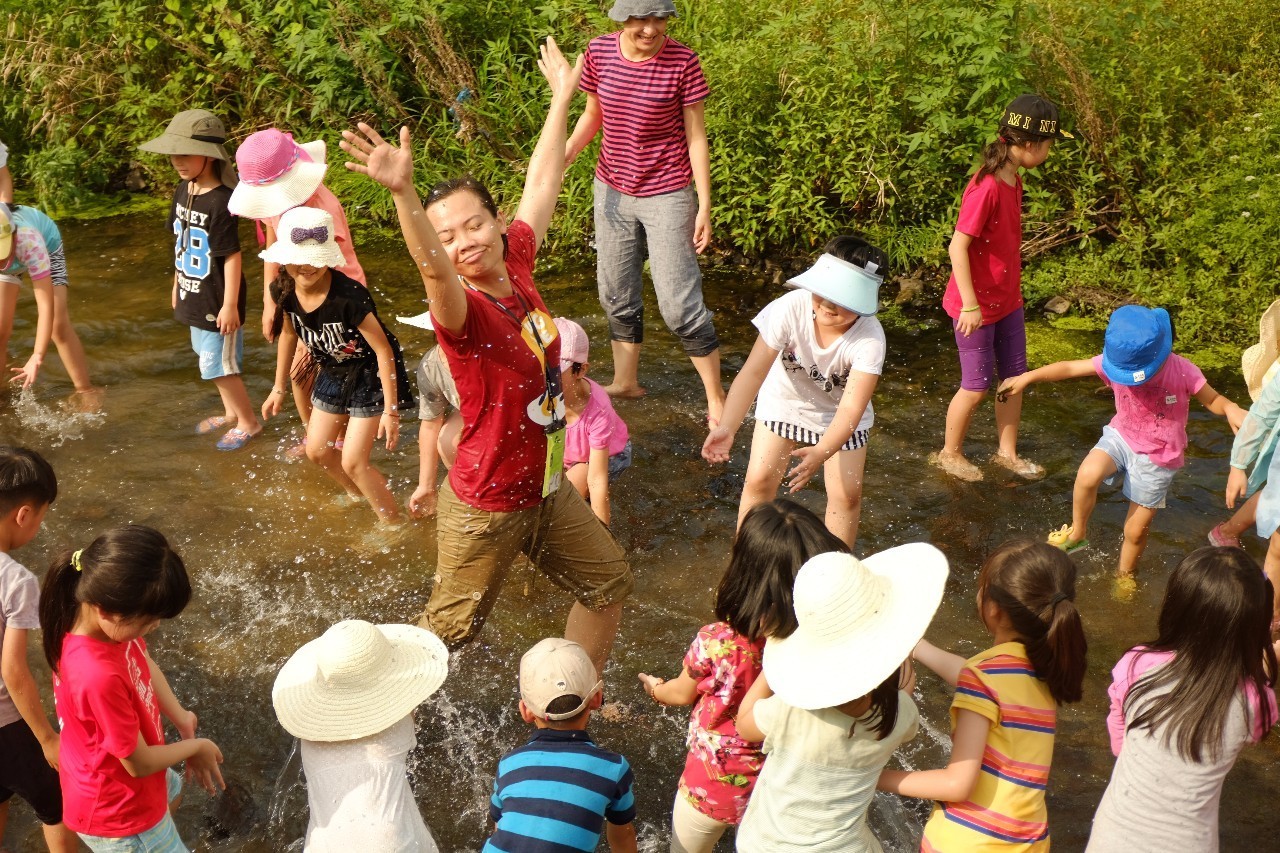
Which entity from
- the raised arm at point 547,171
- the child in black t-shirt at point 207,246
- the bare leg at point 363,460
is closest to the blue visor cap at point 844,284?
the raised arm at point 547,171

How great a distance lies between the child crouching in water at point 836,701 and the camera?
2861mm

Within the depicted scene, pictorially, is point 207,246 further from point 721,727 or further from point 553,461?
point 721,727

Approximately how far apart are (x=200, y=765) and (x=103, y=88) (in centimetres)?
862

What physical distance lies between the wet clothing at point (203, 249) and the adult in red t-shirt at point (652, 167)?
182cm

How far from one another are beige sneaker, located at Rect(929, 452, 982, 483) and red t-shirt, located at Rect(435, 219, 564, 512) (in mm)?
2754

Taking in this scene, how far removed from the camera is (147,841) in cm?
339

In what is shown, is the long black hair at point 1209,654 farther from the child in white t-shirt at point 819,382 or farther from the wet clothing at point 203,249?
the wet clothing at point 203,249

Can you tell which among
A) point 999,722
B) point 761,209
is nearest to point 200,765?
point 999,722

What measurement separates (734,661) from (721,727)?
0.21 meters

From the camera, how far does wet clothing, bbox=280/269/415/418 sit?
201 inches

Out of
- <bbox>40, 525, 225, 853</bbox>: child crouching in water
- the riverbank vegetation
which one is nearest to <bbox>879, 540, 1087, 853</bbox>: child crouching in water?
<bbox>40, 525, 225, 853</bbox>: child crouching in water

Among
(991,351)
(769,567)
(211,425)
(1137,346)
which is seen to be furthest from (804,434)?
(211,425)

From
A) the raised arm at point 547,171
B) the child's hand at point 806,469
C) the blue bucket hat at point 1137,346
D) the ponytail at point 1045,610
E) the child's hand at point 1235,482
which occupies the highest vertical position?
the raised arm at point 547,171

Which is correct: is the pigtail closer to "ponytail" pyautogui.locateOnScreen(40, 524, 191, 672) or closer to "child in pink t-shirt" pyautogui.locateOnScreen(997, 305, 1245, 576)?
"ponytail" pyautogui.locateOnScreen(40, 524, 191, 672)
